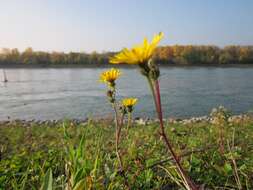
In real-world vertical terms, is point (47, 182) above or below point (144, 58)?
below

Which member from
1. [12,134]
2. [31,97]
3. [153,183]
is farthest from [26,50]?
[153,183]

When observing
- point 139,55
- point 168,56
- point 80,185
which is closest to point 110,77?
point 80,185

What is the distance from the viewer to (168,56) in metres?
73.4

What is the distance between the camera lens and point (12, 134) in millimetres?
10164

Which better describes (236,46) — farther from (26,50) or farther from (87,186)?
(87,186)

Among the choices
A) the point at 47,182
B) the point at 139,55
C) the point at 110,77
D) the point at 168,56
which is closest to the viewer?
the point at 139,55

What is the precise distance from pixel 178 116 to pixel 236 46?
72846 mm

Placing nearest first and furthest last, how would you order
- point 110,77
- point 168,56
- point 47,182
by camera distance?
point 47,182, point 110,77, point 168,56

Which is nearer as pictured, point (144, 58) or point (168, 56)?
point (144, 58)

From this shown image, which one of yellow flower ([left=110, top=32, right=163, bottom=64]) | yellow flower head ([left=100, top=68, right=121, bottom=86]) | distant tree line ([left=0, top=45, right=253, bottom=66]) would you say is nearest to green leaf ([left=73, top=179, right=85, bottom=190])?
yellow flower head ([left=100, top=68, right=121, bottom=86])

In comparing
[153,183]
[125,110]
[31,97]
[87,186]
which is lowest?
[31,97]

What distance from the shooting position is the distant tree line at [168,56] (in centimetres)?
7338

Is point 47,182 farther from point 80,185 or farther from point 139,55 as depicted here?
point 139,55

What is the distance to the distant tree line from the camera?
73375 mm
